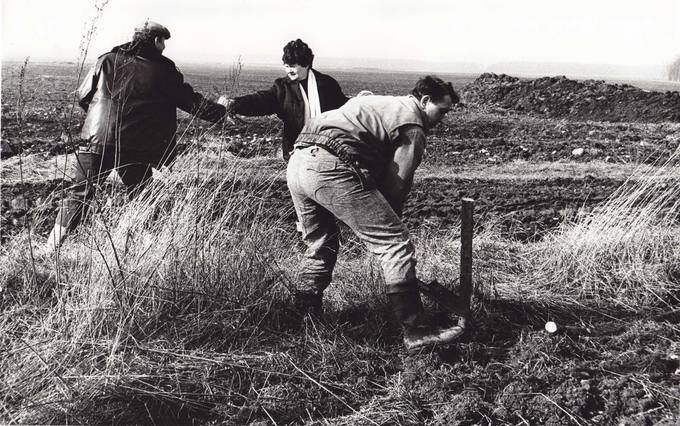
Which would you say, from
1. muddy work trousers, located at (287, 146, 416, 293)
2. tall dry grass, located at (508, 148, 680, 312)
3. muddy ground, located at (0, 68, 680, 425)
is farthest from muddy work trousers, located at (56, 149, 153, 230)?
tall dry grass, located at (508, 148, 680, 312)

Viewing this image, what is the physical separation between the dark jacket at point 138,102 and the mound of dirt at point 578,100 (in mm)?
16342

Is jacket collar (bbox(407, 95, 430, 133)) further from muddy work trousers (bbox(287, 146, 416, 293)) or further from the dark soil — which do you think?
the dark soil

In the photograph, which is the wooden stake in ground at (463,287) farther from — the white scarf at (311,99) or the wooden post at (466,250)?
the white scarf at (311,99)

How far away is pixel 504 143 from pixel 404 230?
10062mm

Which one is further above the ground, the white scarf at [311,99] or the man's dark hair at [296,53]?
the man's dark hair at [296,53]

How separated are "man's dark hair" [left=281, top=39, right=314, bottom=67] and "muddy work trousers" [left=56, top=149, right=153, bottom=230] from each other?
1.22 metres

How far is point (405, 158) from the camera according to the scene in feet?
10.7

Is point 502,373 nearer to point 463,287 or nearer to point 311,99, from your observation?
point 463,287

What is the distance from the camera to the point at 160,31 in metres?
4.65

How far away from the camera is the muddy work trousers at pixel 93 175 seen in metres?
4.50

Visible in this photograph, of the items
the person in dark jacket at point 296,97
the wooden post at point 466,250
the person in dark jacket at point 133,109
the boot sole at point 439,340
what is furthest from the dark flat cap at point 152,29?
the boot sole at point 439,340

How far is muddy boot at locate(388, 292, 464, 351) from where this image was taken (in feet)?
11.1

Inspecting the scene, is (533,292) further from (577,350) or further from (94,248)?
(94,248)

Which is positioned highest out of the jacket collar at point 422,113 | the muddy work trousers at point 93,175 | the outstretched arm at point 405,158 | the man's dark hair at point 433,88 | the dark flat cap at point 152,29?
the dark flat cap at point 152,29
